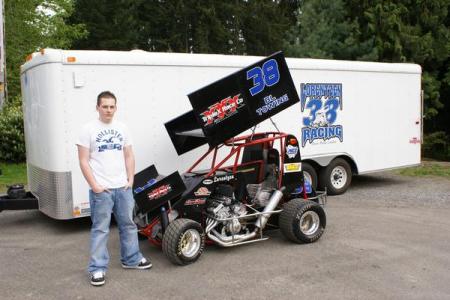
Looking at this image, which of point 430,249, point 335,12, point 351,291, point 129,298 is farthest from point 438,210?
point 335,12

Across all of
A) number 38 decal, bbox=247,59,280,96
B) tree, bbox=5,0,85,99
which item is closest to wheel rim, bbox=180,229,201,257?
number 38 decal, bbox=247,59,280,96

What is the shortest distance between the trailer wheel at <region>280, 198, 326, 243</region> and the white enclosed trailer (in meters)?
2.16

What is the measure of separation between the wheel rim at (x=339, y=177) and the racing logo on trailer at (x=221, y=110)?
14.0 feet

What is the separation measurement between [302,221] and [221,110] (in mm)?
1752

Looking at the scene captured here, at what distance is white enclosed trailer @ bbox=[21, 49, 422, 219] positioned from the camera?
6.99m

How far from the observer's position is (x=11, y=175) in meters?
12.4

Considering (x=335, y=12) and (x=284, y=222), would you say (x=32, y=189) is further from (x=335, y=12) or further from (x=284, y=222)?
(x=335, y=12)

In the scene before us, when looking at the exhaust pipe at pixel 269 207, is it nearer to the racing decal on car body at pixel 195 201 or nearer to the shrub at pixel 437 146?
the racing decal on car body at pixel 195 201

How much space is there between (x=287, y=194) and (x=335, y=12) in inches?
505

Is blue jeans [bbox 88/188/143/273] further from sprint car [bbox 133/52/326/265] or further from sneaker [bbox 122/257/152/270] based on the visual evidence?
sprint car [bbox 133/52/326/265]

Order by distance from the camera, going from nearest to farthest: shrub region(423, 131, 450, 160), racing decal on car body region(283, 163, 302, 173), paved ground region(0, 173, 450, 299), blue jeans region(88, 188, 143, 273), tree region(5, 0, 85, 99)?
paved ground region(0, 173, 450, 299) < blue jeans region(88, 188, 143, 273) < racing decal on car body region(283, 163, 302, 173) < shrub region(423, 131, 450, 160) < tree region(5, 0, 85, 99)

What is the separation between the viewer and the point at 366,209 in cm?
864

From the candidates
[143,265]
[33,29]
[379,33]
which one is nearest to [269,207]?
[143,265]

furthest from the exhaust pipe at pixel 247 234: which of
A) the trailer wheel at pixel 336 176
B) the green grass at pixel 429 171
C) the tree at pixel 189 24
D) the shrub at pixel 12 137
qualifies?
the tree at pixel 189 24
